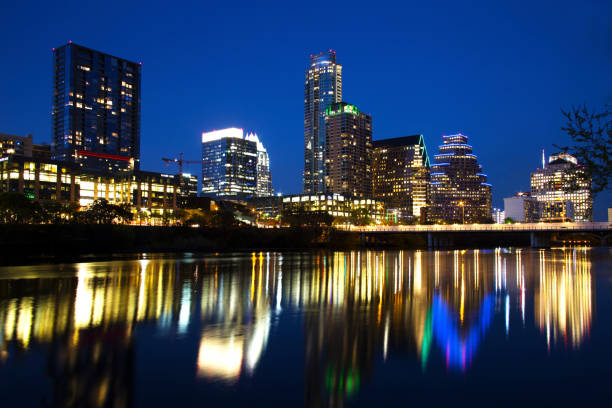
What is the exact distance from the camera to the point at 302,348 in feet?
54.6

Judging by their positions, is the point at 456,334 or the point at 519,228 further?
the point at 519,228

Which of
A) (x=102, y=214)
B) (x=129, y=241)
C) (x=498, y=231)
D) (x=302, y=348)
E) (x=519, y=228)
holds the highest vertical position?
(x=102, y=214)

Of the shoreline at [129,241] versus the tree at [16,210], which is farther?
the tree at [16,210]

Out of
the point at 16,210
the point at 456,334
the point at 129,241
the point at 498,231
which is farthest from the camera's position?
the point at 498,231

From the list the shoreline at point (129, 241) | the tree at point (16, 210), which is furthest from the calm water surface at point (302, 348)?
the tree at point (16, 210)

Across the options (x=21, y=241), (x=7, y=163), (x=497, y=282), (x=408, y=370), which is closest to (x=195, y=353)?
(x=408, y=370)

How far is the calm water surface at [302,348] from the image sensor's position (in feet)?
39.2

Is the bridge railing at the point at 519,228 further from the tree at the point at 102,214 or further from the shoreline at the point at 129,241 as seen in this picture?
the tree at the point at 102,214

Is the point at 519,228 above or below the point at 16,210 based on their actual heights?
below

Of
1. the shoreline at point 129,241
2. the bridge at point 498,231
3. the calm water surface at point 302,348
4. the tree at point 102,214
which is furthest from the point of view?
the bridge at point 498,231

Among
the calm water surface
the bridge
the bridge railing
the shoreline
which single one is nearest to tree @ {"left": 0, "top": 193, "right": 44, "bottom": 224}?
the shoreline

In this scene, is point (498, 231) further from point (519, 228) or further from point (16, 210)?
point (16, 210)

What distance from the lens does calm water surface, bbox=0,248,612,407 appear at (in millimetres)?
11961

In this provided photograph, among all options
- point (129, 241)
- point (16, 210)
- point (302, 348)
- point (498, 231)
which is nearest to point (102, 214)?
point (16, 210)
